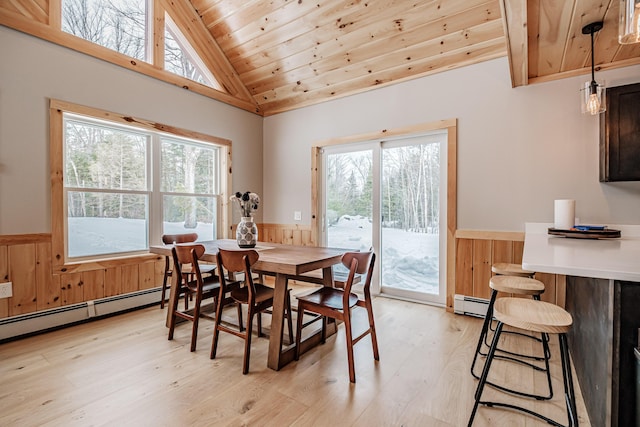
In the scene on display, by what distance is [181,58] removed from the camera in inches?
157

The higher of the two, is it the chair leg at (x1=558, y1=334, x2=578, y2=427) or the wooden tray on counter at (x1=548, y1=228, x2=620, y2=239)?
the wooden tray on counter at (x1=548, y1=228, x2=620, y2=239)

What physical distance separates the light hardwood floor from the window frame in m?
0.82

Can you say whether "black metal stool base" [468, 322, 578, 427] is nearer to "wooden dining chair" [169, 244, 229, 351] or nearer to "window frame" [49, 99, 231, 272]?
"wooden dining chair" [169, 244, 229, 351]

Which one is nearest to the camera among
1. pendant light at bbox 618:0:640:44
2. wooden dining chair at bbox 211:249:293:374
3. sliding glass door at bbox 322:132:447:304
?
pendant light at bbox 618:0:640:44

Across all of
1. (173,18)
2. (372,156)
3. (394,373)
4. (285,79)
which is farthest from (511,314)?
(173,18)

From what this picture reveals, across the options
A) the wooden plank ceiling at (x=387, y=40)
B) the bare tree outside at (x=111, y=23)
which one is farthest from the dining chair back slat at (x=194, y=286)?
the wooden plank ceiling at (x=387, y=40)

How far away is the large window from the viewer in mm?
3082

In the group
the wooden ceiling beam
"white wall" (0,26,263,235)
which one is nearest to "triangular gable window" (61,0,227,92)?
"white wall" (0,26,263,235)

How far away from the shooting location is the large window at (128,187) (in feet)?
10.1

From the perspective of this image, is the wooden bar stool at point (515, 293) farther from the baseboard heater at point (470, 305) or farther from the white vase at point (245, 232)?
the white vase at point (245, 232)

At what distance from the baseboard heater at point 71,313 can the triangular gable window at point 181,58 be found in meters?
2.74

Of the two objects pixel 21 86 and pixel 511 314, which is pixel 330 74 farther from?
pixel 511 314

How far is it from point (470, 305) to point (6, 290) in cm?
433

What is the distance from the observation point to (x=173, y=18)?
384 cm
